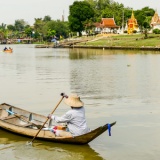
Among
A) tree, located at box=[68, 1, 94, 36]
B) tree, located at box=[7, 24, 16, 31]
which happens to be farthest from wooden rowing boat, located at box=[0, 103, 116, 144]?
tree, located at box=[7, 24, 16, 31]

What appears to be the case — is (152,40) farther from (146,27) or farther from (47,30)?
(47,30)

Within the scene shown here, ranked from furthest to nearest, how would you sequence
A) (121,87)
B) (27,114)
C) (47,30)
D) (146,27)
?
(47,30) < (146,27) < (121,87) < (27,114)

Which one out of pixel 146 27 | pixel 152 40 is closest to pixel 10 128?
pixel 152 40

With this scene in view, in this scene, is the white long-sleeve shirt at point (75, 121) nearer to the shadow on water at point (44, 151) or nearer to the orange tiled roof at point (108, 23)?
the shadow on water at point (44, 151)

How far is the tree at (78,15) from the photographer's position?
311 ft

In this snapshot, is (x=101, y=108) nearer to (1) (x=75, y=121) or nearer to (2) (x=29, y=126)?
(2) (x=29, y=126)

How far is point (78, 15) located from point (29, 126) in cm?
8492

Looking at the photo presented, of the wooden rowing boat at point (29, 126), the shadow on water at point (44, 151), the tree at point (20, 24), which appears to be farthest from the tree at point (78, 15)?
the shadow on water at point (44, 151)

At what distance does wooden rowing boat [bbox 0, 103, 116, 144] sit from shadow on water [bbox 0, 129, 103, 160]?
173 mm

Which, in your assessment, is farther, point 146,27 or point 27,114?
point 146,27

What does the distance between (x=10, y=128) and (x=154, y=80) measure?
14668 millimetres

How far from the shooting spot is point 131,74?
92.6 ft

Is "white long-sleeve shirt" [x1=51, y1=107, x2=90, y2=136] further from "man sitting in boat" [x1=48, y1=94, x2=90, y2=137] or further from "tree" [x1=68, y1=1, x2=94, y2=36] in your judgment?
"tree" [x1=68, y1=1, x2=94, y2=36]

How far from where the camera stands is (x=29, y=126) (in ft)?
38.1
